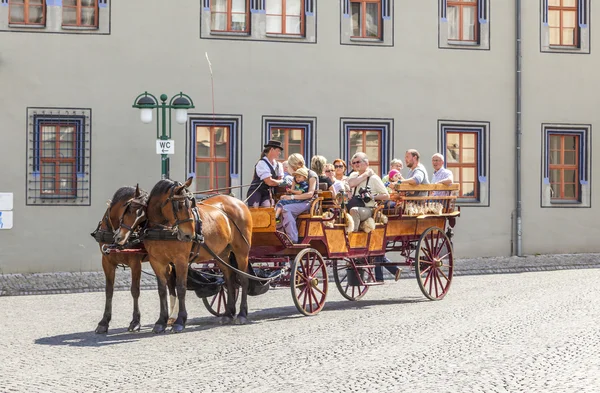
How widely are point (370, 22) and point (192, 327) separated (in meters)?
12.3

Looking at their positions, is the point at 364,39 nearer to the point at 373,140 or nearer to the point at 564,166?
the point at 373,140

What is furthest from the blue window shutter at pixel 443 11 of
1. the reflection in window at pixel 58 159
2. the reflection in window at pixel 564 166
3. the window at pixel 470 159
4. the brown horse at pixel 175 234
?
the brown horse at pixel 175 234

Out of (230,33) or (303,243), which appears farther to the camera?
(230,33)

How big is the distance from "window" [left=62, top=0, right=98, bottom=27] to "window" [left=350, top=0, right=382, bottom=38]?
16.4ft

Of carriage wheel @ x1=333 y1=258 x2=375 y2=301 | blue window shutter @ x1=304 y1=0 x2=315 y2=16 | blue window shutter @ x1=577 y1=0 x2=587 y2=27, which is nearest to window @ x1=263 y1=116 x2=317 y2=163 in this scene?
blue window shutter @ x1=304 y1=0 x2=315 y2=16

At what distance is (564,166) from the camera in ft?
79.9

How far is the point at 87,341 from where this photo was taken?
10.6 m

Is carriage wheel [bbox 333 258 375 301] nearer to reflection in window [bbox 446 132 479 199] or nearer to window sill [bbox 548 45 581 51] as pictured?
reflection in window [bbox 446 132 479 199]

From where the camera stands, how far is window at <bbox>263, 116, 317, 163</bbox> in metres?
22.1

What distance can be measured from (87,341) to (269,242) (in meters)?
2.99

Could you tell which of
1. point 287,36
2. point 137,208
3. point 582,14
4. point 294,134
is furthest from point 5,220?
point 582,14

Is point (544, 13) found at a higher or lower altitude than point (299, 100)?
higher

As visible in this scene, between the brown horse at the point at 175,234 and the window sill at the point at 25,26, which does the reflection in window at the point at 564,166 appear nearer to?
the window sill at the point at 25,26

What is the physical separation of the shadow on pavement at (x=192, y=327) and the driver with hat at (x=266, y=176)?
50.9 inches
